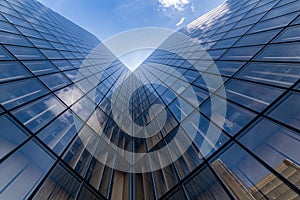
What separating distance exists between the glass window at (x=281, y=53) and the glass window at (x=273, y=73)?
0.34 meters

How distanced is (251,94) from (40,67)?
1068 centimetres

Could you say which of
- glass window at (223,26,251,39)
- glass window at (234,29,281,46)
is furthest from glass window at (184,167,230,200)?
glass window at (223,26,251,39)

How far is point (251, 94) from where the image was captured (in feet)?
25.2

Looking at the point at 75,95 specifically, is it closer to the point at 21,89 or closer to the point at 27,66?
the point at 27,66

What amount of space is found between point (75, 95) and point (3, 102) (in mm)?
5236

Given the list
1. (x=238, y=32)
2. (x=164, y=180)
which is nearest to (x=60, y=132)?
(x=164, y=180)

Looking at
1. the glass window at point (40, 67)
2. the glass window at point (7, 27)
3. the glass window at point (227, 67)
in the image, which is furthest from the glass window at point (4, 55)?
the glass window at point (227, 67)

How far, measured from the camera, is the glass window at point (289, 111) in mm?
5343

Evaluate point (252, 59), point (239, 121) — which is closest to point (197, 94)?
point (252, 59)

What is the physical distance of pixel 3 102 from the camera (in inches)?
255

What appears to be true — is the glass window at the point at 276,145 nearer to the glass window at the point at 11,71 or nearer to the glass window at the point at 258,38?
the glass window at the point at 258,38

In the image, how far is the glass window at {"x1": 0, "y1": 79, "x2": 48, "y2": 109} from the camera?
673 centimetres

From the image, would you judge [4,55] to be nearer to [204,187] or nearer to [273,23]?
[204,187]

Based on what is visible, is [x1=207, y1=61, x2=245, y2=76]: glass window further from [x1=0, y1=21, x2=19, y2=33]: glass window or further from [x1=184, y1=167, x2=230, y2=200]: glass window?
[x1=0, y1=21, x2=19, y2=33]: glass window
